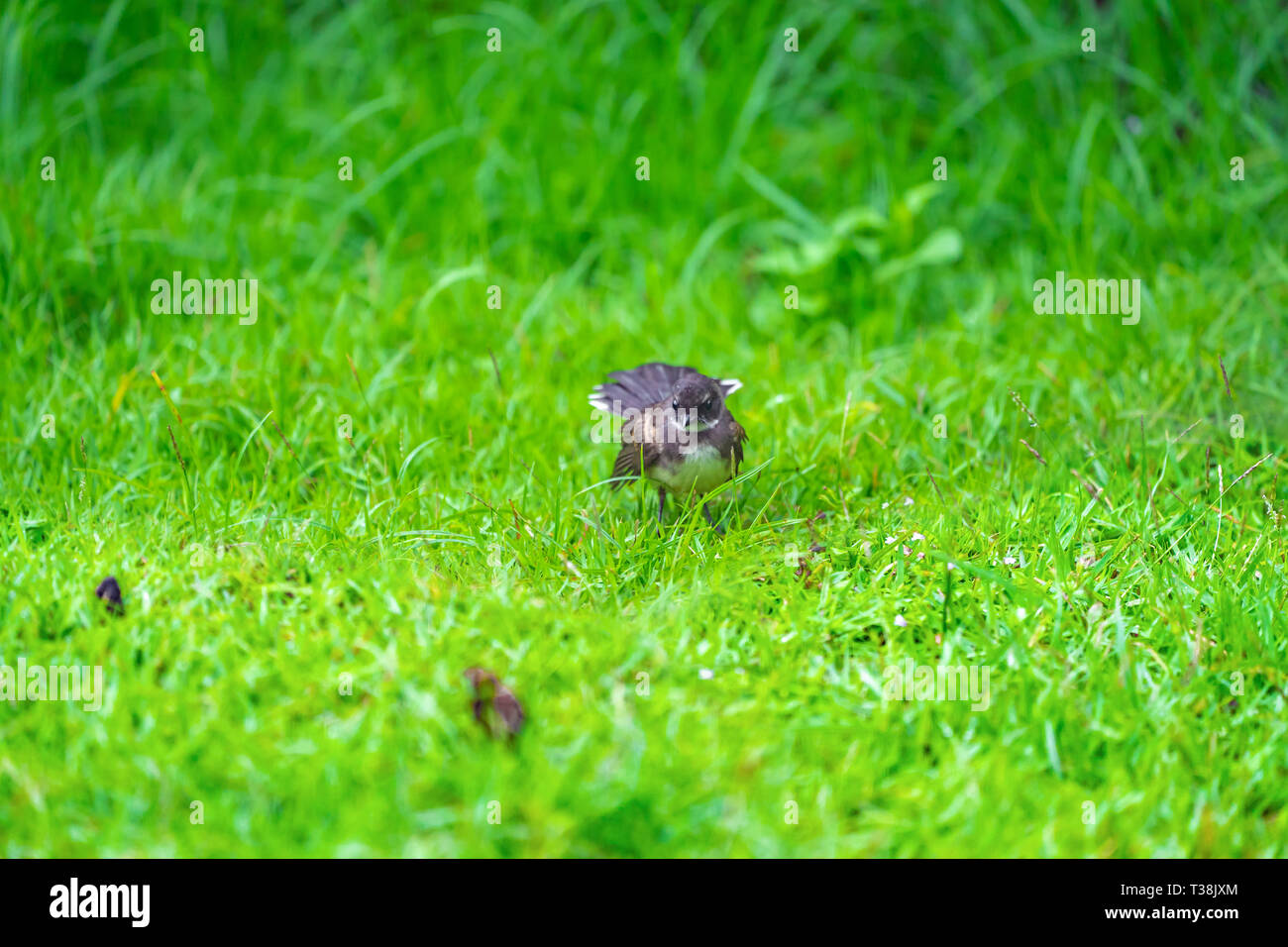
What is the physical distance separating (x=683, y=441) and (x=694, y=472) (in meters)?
0.10

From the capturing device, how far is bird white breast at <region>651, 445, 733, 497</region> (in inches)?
145

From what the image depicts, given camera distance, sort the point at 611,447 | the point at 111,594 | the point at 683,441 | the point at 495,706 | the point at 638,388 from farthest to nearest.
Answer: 1. the point at 611,447
2. the point at 638,388
3. the point at 683,441
4. the point at 111,594
5. the point at 495,706

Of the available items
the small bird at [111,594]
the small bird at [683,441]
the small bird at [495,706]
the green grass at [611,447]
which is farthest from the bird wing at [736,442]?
the small bird at [111,594]

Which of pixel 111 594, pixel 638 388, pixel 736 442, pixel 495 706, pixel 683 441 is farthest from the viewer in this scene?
pixel 638 388

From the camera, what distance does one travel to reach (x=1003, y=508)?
3.84 meters

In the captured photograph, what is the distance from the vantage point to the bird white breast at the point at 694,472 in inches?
145

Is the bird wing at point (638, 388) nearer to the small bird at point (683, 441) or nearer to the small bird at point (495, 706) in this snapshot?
the small bird at point (683, 441)

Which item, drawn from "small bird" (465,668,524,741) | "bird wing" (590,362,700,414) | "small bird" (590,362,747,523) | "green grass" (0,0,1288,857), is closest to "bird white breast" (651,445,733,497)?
"small bird" (590,362,747,523)

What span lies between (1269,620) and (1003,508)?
34.4 inches

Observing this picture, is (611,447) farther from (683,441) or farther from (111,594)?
(111,594)

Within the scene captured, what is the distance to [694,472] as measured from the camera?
3.69 m

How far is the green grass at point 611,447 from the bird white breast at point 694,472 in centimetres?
15

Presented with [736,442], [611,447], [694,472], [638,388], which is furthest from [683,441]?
[611,447]

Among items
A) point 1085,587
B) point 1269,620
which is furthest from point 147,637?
point 1269,620
